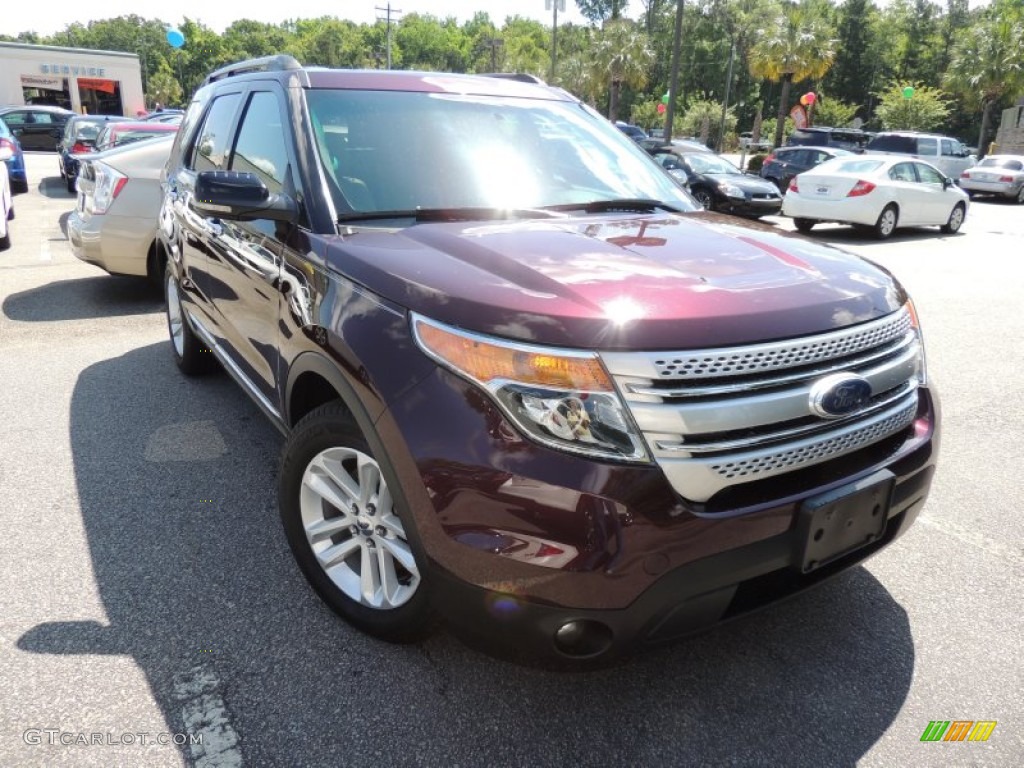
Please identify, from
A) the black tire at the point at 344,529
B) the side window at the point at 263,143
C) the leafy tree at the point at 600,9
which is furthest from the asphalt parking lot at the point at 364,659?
the leafy tree at the point at 600,9

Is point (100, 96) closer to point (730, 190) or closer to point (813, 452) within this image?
point (730, 190)

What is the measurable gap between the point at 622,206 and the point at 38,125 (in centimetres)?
3119

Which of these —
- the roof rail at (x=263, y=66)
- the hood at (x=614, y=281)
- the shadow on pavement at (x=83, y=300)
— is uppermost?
the roof rail at (x=263, y=66)

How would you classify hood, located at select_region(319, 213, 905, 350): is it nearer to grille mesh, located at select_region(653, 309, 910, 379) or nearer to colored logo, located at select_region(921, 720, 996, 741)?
grille mesh, located at select_region(653, 309, 910, 379)

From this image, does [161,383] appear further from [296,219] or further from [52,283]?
[52,283]

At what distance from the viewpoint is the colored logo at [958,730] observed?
6.87 ft

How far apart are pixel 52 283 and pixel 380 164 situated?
6.51 metres

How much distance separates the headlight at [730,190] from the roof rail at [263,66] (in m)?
11.7

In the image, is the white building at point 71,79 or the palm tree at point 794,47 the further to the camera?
the white building at point 71,79

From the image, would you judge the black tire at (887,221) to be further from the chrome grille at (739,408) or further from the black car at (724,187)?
the chrome grille at (739,408)

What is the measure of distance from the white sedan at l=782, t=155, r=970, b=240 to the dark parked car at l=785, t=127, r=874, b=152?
11.9 meters

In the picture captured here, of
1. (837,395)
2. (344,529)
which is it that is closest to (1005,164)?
(837,395)

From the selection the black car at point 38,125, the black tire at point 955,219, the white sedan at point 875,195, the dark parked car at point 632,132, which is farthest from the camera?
the black car at point 38,125

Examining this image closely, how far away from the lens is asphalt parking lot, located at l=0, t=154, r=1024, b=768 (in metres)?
2.04
